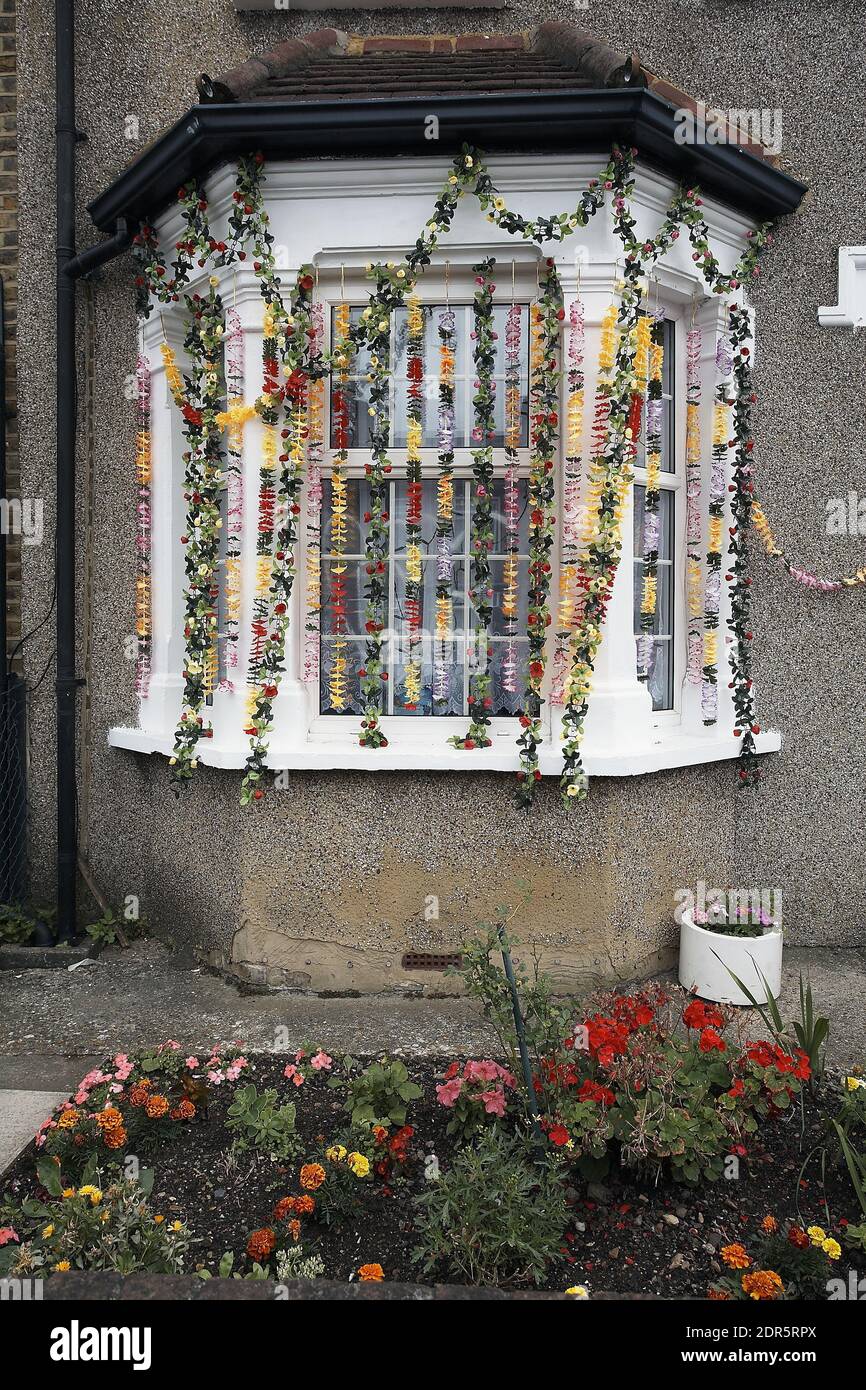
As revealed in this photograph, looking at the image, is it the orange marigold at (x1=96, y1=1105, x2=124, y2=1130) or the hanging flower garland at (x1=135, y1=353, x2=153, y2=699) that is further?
the hanging flower garland at (x1=135, y1=353, x2=153, y2=699)

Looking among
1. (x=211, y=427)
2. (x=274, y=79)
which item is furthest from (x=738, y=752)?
(x=274, y=79)

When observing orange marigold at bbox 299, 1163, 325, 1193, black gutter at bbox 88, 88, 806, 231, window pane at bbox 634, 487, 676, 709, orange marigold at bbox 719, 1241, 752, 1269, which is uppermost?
black gutter at bbox 88, 88, 806, 231

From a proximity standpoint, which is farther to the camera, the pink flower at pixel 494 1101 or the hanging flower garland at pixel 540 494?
the hanging flower garland at pixel 540 494

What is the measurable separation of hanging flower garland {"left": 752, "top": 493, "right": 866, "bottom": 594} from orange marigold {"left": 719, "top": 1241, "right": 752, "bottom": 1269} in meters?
3.24

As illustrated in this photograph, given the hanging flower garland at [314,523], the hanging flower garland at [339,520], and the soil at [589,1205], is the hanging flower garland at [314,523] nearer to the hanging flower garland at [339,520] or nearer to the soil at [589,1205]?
the hanging flower garland at [339,520]

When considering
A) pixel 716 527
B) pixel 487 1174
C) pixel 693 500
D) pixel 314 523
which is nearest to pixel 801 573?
pixel 716 527

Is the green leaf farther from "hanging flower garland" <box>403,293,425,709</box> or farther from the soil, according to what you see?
"hanging flower garland" <box>403,293,425,709</box>

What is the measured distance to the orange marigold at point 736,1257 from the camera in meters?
2.13

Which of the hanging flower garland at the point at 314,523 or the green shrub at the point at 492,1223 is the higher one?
the hanging flower garland at the point at 314,523

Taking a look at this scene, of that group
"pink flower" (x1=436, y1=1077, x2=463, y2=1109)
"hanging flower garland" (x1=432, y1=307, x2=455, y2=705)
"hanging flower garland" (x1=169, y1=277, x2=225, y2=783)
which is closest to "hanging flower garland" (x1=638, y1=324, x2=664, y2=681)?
"hanging flower garland" (x1=432, y1=307, x2=455, y2=705)

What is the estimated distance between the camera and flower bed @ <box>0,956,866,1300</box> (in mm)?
2191

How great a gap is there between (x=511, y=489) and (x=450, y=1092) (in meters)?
2.43

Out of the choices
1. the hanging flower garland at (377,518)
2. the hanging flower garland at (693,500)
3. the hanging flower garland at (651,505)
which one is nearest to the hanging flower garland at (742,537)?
the hanging flower garland at (693,500)

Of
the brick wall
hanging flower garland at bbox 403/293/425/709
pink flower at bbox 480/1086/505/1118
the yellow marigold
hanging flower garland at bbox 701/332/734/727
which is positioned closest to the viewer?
the yellow marigold
